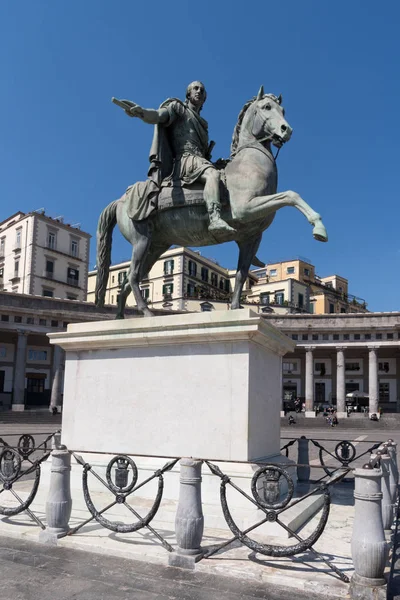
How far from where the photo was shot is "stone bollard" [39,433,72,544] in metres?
5.92

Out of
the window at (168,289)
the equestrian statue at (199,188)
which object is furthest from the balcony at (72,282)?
the equestrian statue at (199,188)

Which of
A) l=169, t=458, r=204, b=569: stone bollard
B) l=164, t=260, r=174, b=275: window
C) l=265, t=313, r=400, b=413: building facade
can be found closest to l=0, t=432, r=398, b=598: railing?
l=169, t=458, r=204, b=569: stone bollard

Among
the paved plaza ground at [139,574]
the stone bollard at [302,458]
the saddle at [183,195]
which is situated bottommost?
the paved plaza ground at [139,574]

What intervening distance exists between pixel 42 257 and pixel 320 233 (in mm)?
60076

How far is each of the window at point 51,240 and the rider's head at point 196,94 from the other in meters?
58.4

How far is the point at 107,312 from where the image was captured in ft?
183

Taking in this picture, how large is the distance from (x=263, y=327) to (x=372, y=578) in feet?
11.5

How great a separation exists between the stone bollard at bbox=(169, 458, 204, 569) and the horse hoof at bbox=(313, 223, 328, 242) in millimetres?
3499

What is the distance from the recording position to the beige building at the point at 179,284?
73.4m

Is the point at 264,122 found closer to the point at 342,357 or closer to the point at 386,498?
the point at 386,498

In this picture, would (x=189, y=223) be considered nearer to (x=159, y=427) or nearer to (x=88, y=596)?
(x=159, y=427)

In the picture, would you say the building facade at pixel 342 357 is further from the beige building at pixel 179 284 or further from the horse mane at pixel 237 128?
the horse mane at pixel 237 128

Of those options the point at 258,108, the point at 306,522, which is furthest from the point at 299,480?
the point at 258,108

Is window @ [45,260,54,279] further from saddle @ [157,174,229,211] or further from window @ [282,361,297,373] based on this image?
saddle @ [157,174,229,211]
